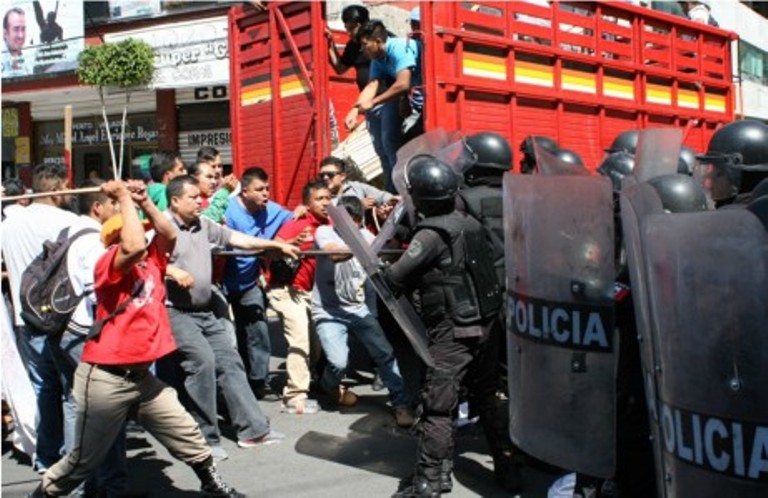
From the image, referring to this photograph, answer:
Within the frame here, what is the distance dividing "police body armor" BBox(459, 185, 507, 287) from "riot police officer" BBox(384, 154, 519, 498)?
0.33 metres

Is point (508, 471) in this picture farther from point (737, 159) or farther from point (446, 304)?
point (737, 159)

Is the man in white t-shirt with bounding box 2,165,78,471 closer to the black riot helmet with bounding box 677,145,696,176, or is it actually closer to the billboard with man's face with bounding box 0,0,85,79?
the black riot helmet with bounding box 677,145,696,176

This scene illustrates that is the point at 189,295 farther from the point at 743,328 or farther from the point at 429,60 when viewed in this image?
the point at 743,328

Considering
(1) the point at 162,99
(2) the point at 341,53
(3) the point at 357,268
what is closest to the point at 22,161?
(1) the point at 162,99

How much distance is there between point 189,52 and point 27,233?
10337 mm

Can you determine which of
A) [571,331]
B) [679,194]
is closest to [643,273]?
[679,194]

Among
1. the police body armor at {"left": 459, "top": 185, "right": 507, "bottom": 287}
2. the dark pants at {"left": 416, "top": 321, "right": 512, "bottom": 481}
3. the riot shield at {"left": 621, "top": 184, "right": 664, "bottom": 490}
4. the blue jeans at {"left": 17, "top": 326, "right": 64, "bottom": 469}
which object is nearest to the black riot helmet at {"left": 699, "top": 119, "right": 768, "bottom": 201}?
the riot shield at {"left": 621, "top": 184, "right": 664, "bottom": 490}

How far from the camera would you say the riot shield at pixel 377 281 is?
4047 mm

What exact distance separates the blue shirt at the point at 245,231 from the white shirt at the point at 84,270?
1472mm

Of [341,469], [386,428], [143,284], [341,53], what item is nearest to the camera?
[143,284]

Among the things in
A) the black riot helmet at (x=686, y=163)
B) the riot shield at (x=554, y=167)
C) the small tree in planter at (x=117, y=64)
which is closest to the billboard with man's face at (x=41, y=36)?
the small tree in planter at (x=117, y=64)

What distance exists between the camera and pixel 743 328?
1.54m

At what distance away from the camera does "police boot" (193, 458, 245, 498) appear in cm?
398

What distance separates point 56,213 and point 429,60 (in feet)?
8.57
